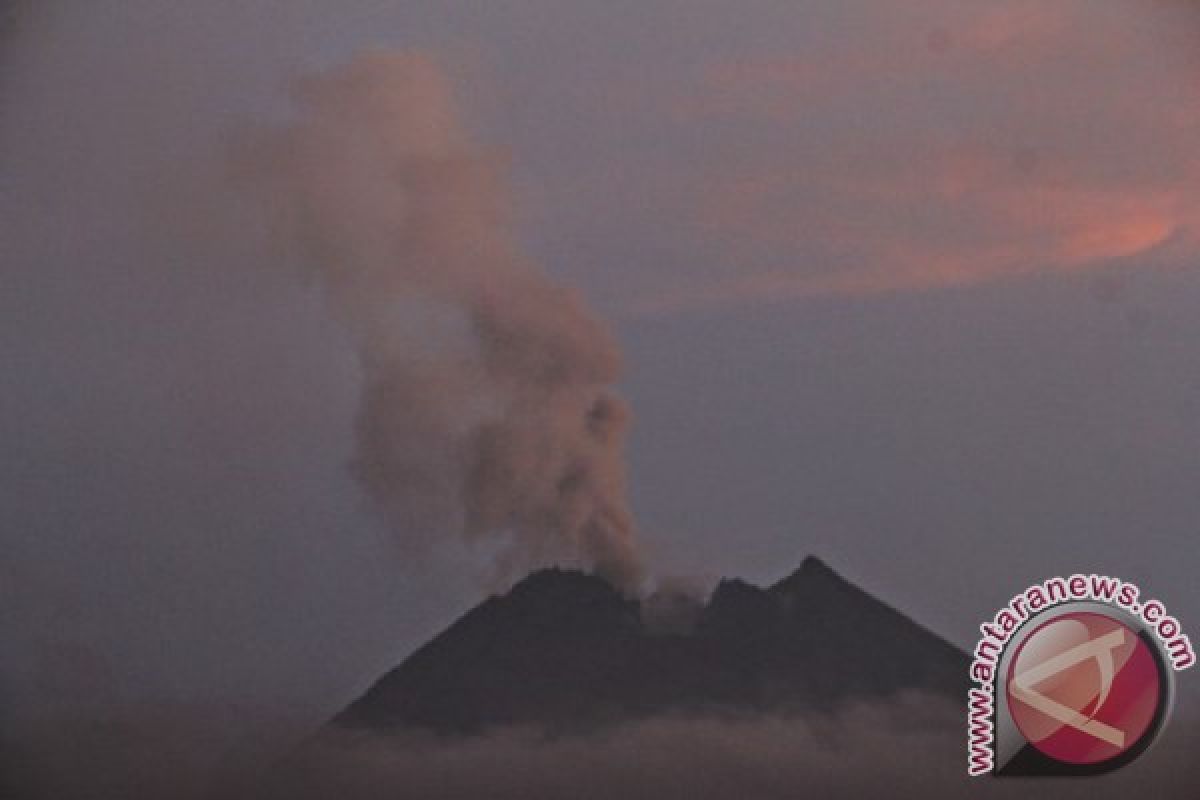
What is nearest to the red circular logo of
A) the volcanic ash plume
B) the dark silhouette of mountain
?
the dark silhouette of mountain

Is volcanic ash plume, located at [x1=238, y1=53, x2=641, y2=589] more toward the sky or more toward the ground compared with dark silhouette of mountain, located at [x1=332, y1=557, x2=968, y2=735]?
more toward the sky

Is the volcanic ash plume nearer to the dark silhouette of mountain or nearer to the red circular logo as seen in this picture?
the dark silhouette of mountain

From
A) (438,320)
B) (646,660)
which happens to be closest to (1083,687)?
(646,660)

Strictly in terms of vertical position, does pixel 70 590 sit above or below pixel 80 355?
below

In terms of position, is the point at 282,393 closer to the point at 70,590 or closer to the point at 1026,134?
the point at 70,590

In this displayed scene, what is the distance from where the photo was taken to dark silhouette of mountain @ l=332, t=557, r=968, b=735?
5.61 metres

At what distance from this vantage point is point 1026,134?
572cm

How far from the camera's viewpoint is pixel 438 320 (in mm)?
5645

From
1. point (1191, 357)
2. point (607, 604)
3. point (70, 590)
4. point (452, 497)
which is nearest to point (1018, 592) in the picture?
point (1191, 357)

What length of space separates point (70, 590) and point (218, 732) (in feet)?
2.10

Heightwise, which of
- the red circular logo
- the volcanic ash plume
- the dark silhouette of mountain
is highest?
the volcanic ash plume

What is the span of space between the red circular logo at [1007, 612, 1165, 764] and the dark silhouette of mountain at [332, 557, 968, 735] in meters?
0.22

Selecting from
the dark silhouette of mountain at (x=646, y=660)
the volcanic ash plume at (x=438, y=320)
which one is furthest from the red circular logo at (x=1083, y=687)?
the volcanic ash plume at (x=438, y=320)

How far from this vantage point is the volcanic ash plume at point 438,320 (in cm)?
561
